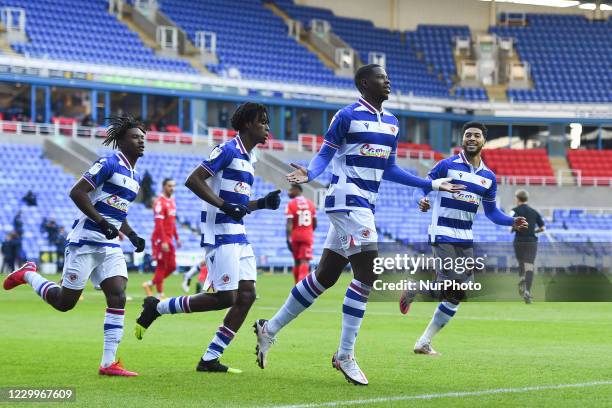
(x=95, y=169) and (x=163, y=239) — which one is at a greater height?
(x=95, y=169)

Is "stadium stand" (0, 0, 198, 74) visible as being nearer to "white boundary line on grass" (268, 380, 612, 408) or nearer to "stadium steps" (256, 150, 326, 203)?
"stadium steps" (256, 150, 326, 203)

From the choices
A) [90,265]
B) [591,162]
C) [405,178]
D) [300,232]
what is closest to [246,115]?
[405,178]

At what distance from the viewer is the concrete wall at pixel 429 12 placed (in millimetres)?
59875

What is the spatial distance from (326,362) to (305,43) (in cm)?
4590

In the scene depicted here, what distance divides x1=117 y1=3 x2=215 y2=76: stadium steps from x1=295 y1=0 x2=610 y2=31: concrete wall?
13.1 metres

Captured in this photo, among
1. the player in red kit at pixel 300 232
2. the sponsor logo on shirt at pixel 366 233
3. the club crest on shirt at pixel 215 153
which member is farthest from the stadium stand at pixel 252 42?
the sponsor logo on shirt at pixel 366 233

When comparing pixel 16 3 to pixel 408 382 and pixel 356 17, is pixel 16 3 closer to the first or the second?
pixel 356 17

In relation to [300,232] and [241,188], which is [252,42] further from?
[241,188]

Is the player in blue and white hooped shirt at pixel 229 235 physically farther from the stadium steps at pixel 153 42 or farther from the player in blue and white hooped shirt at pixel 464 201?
the stadium steps at pixel 153 42

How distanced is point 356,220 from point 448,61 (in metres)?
50.4

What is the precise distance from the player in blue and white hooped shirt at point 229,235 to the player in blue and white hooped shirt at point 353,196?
30cm

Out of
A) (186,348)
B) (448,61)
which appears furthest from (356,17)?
(186,348)

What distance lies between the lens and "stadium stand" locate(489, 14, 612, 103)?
2261 inches

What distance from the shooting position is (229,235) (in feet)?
31.7
